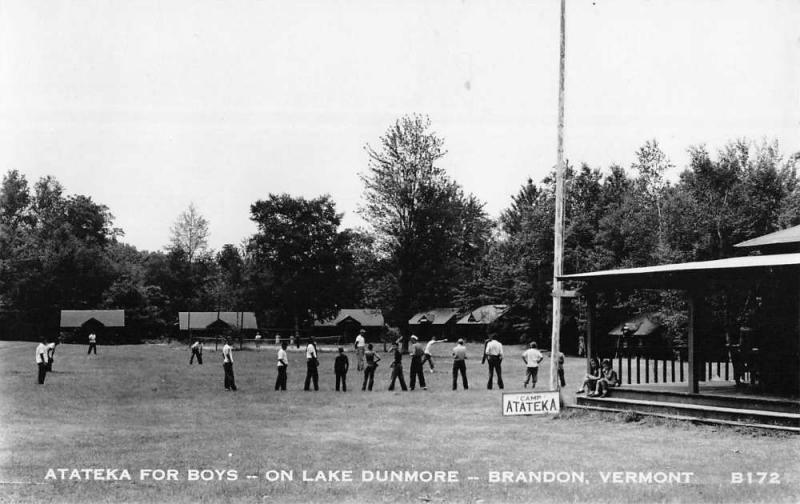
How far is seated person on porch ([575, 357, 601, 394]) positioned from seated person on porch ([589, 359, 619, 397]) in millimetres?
163

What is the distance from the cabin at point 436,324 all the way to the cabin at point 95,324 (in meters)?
32.3

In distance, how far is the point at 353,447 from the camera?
13.8 meters

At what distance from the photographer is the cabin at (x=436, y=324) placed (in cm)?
8931

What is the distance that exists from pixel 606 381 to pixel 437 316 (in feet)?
240

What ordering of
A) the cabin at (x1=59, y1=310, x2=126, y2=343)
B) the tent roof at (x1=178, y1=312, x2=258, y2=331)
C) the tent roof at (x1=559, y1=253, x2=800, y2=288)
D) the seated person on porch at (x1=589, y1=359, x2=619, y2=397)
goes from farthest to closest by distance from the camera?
the tent roof at (x1=178, y1=312, x2=258, y2=331)
the cabin at (x1=59, y1=310, x2=126, y2=343)
the seated person on porch at (x1=589, y1=359, x2=619, y2=397)
the tent roof at (x1=559, y1=253, x2=800, y2=288)

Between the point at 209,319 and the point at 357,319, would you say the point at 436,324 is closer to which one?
the point at 357,319

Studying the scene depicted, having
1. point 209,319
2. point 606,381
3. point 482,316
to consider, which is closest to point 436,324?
point 482,316

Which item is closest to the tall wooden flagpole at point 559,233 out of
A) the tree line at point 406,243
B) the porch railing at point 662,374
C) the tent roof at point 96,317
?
the porch railing at point 662,374

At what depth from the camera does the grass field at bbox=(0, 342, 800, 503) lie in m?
9.70

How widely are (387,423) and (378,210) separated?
43663mm

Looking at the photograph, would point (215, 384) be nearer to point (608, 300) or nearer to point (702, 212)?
point (702, 212)

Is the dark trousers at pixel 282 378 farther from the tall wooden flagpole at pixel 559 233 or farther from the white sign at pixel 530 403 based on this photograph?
the white sign at pixel 530 403

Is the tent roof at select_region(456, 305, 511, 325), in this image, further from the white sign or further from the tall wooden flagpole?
the white sign

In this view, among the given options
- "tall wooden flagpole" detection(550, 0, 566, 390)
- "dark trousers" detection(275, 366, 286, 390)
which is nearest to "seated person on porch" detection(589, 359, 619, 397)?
"tall wooden flagpole" detection(550, 0, 566, 390)
